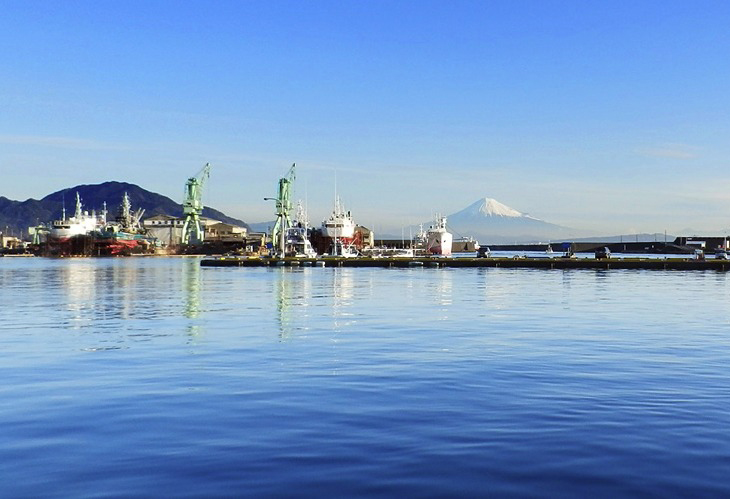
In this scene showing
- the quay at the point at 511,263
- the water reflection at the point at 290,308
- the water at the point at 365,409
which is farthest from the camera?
the quay at the point at 511,263

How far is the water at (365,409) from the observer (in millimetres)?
11766

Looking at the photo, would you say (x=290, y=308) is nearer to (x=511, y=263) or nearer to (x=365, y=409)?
(x=365, y=409)

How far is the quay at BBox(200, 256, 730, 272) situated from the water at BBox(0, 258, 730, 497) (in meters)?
99.5

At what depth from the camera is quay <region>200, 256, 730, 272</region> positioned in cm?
13300

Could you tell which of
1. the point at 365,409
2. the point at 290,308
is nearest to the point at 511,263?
the point at 290,308

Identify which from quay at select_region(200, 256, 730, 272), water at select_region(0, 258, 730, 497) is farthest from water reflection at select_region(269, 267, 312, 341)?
quay at select_region(200, 256, 730, 272)

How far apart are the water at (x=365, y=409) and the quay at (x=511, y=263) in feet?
326

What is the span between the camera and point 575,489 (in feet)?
36.6

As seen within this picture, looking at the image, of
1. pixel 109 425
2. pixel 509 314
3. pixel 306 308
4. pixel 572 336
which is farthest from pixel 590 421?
pixel 306 308

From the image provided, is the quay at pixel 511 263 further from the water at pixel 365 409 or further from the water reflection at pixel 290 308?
the water at pixel 365 409

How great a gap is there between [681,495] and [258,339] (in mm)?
23993

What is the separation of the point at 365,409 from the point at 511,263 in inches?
5092

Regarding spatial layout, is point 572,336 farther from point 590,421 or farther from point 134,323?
point 134,323

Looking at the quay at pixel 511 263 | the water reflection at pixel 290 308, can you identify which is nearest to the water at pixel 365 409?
the water reflection at pixel 290 308
